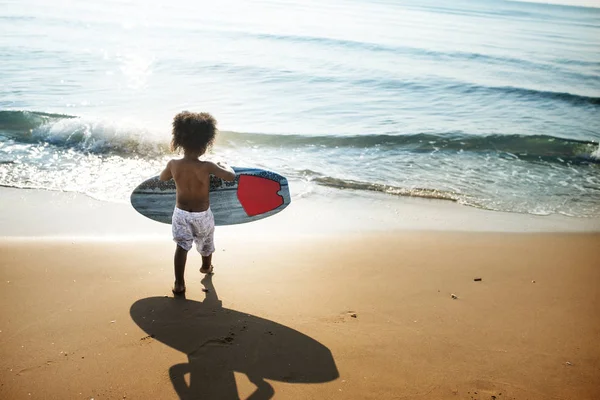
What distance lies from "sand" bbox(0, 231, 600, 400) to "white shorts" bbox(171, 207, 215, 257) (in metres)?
0.35

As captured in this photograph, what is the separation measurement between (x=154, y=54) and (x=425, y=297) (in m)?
16.8

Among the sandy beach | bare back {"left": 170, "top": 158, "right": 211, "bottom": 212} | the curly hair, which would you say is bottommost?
the sandy beach

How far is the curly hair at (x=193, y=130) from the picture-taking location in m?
3.49

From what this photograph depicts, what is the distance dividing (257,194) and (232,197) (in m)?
0.24

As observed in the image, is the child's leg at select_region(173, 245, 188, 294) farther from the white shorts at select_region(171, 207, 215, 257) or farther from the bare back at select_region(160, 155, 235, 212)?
the bare back at select_region(160, 155, 235, 212)

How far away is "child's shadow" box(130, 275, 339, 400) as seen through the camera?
Result: 268 centimetres

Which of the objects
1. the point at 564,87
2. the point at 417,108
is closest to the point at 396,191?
the point at 417,108

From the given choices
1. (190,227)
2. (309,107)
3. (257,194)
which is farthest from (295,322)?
(309,107)

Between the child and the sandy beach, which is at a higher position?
the child

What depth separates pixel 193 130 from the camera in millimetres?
3506

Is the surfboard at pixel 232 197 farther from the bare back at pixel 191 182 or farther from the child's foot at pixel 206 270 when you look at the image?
the bare back at pixel 191 182

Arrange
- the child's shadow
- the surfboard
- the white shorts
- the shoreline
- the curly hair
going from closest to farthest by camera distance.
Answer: the child's shadow < the curly hair < the white shorts < the surfboard < the shoreline

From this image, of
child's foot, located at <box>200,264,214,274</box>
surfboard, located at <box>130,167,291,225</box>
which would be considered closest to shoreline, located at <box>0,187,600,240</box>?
surfboard, located at <box>130,167,291,225</box>

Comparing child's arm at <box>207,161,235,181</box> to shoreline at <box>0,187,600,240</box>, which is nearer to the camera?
child's arm at <box>207,161,235,181</box>
